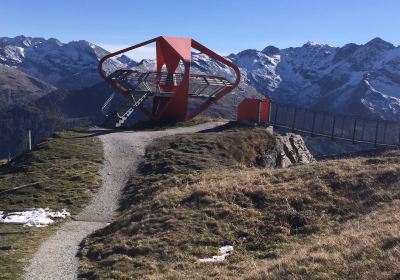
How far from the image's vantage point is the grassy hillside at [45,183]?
2325 centimetres

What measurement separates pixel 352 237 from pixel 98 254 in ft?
31.9

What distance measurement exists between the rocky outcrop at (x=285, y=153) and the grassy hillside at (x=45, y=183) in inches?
534

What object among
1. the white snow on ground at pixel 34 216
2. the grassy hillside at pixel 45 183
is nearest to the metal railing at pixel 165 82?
the grassy hillside at pixel 45 183

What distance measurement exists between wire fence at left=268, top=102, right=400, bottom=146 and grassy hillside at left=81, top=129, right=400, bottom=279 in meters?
20.0

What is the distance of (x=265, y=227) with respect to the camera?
75.9ft

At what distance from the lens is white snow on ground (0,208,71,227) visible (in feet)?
92.7

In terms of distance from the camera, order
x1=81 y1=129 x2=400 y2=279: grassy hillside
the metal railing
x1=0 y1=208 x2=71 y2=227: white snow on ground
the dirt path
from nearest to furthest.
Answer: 1. x1=81 y1=129 x2=400 y2=279: grassy hillside
2. the dirt path
3. x1=0 y1=208 x2=71 y2=227: white snow on ground
4. the metal railing

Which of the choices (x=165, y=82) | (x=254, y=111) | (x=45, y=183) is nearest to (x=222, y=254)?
(x=45, y=183)

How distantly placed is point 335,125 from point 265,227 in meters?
37.2

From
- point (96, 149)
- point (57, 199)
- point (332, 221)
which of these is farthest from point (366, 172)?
point (96, 149)

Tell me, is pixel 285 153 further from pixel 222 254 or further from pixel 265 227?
pixel 222 254

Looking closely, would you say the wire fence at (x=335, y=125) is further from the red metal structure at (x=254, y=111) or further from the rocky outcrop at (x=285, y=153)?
the rocky outcrop at (x=285, y=153)

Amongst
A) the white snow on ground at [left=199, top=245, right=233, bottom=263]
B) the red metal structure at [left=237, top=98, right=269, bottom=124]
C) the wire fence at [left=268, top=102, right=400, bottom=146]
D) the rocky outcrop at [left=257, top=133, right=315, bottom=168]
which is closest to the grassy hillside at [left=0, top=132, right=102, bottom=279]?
the white snow on ground at [left=199, top=245, right=233, bottom=263]

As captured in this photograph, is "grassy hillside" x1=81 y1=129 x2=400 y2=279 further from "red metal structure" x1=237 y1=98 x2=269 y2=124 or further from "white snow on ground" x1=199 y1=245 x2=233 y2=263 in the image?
"red metal structure" x1=237 y1=98 x2=269 y2=124
